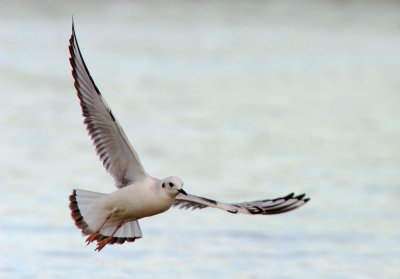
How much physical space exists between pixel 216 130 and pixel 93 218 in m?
8.63

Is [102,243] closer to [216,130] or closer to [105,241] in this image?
[105,241]

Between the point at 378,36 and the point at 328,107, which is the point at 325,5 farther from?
the point at 328,107

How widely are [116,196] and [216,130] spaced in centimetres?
860

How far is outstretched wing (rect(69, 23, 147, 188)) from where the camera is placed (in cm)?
867

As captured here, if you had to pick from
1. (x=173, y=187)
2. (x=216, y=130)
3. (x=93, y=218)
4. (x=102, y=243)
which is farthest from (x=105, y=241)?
(x=216, y=130)

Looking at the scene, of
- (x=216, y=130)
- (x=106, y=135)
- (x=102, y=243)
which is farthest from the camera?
(x=216, y=130)

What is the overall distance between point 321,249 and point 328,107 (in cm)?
903

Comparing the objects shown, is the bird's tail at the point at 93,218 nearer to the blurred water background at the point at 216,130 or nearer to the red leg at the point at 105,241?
the red leg at the point at 105,241

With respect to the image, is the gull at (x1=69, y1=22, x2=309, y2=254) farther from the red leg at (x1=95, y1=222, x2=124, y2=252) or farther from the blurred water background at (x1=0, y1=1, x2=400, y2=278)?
the blurred water background at (x1=0, y1=1, x2=400, y2=278)

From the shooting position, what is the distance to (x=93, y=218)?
8750 mm

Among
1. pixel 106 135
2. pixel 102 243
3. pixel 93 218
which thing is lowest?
pixel 102 243

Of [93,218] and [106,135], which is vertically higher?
[106,135]

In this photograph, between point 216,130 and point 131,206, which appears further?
point 216,130

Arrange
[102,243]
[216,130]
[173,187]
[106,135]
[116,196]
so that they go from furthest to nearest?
1. [216,130]
2. [106,135]
3. [116,196]
4. [102,243]
5. [173,187]
